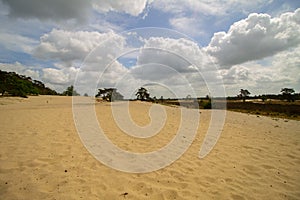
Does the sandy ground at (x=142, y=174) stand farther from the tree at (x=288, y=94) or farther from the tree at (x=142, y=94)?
the tree at (x=288, y=94)

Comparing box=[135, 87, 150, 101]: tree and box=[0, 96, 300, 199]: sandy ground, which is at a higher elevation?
box=[135, 87, 150, 101]: tree

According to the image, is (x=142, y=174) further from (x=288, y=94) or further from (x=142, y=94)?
(x=288, y=94)

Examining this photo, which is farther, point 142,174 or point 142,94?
point 142,94

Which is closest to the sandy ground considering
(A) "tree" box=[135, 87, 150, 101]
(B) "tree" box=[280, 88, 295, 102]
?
(A) "tree" box=[135, 87, 150, 101]

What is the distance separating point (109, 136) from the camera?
23.8 ft

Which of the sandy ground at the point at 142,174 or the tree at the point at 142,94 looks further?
the tree at the point at 142,94

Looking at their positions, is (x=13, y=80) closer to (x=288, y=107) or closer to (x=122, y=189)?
(x=122, y=189)

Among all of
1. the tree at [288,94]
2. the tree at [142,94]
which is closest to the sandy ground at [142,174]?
the tree at [142,94]

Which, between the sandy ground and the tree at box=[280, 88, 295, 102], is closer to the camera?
the sandy ground

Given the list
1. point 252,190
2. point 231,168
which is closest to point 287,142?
point 231,168

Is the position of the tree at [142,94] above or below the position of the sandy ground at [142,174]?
above

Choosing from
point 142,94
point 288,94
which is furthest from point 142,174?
point 288,94

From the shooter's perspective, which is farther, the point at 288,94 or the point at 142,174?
the point at 288,94

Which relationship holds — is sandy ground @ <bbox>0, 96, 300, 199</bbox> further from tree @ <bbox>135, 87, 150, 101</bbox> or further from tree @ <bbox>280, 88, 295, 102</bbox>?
tree @ <bbox>280, 88, 295, 102</bbox>
